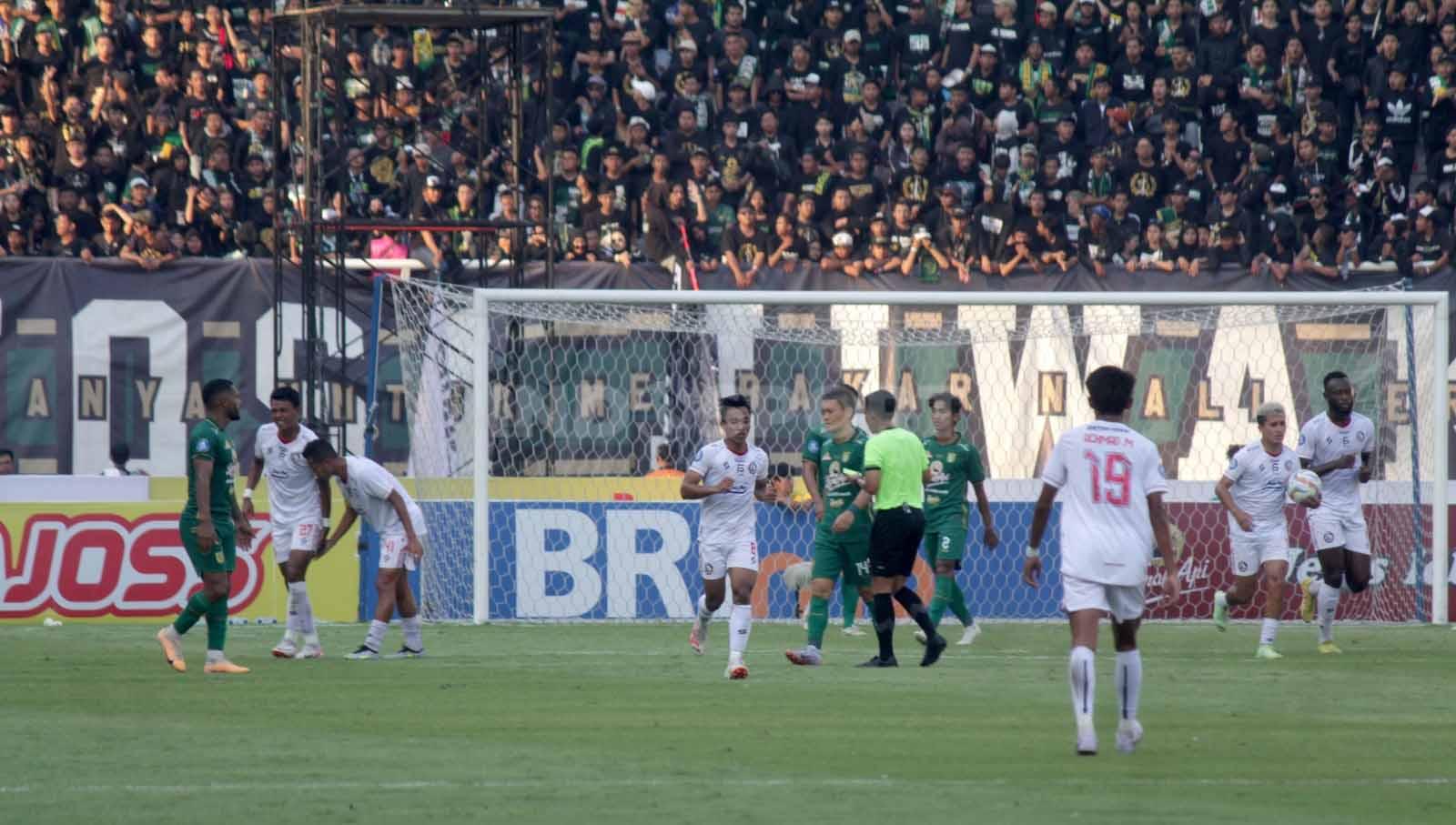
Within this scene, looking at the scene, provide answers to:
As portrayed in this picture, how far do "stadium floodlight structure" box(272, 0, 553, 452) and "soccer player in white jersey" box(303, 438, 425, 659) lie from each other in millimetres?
4855

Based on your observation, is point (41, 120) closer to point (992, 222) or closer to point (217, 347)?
point (217, 347)

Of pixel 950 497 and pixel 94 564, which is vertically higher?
pixel 950 497

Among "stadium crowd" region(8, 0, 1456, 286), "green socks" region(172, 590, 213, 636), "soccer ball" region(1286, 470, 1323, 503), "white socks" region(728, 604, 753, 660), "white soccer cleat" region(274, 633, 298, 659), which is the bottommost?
"white soccer cleat" region(274, 633, 298, 659)

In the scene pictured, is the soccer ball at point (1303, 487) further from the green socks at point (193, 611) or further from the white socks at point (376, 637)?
the green socks at point (193, 611)

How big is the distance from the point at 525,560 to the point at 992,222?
7.58 metres

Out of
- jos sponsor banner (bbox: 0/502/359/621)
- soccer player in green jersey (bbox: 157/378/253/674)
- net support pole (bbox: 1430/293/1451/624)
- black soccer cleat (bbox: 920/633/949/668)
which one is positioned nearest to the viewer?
soccer player in green jersey (bbox: 157/378/253/674)

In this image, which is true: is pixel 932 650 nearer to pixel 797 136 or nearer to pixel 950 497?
pixel 950 497

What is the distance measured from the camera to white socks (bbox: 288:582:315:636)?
15.1 m

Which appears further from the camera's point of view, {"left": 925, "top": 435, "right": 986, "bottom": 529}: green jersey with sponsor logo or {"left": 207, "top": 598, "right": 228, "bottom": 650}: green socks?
{"left": 925, "top": 435, "right": 986, "bottom": 529}: green jersey with sponsor logo

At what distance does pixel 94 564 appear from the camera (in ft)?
63.5

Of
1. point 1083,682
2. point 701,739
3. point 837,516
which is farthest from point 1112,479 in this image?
point 837,516

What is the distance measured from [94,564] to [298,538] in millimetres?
4965

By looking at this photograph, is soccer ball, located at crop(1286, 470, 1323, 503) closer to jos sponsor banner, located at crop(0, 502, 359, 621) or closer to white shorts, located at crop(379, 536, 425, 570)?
white shorts, located at crop(379, 536, 425, 570)

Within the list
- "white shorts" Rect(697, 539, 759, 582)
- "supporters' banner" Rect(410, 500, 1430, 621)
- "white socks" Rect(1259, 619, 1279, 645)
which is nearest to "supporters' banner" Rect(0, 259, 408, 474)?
"supporters' banner" Rect(410, 500, 1430, 621)
